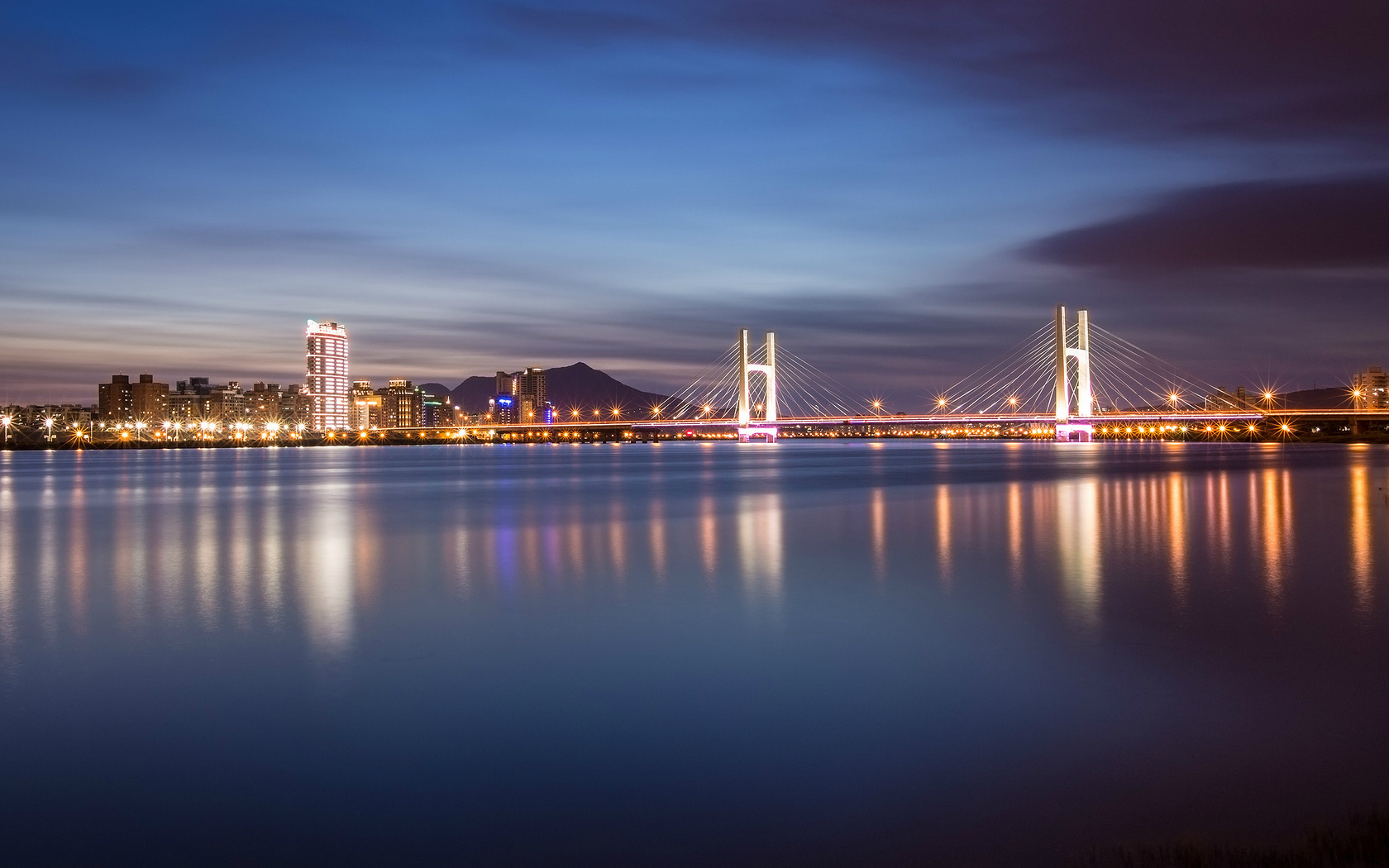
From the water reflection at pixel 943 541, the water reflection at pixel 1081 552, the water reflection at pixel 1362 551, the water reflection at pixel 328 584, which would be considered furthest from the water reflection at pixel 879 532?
the water reflection at pixel 328 584

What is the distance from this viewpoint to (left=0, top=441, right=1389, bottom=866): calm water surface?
4.81 m

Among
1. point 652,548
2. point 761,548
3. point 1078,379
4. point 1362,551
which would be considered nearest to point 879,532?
point 761,548

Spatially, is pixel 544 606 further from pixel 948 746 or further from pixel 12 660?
pixel 948 746

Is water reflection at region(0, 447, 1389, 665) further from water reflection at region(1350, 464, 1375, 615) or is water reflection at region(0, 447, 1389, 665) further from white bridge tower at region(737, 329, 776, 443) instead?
white bridge tower at region(737, 329, 776, 443)

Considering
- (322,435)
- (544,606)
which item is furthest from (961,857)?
(322,435)

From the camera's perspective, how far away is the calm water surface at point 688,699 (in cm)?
481

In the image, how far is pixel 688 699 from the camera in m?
7.17

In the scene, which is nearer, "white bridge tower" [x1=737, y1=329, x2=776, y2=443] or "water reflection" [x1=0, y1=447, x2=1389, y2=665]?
"water reflection" [x1=0, y1=447, x2=1389, y2=665]

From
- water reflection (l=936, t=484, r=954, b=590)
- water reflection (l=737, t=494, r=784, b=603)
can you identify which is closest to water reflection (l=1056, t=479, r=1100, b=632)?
water reflection (l=936, t=484, r=954, b=590)

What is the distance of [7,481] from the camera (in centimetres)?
4488

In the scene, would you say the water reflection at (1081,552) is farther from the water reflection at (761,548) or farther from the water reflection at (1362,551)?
the water reflection at (761,548)

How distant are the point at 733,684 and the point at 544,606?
13.2ft

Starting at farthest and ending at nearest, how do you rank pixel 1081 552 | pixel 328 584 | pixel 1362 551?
pixel 1081 552, pixel 1362 551, pixel 328 584

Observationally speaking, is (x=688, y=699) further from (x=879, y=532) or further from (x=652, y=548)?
(x=879, y=532)
